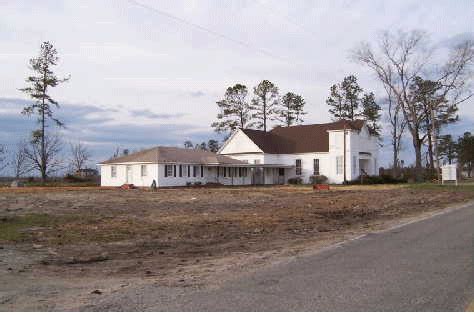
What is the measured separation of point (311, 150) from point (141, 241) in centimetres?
5231

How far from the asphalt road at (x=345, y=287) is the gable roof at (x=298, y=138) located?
175 feet

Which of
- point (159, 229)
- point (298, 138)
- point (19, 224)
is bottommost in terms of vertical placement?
point (159, 229)

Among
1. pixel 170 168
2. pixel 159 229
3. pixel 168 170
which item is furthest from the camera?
pixel 170 168

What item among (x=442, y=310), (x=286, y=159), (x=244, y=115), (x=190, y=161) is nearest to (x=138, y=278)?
(x=442, y=310)

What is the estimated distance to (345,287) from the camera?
8.41m

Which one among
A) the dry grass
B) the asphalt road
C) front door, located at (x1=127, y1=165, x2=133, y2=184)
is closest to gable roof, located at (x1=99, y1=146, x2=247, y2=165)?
front door, located at (x1=127, y1=165, x2=133, y2=184)

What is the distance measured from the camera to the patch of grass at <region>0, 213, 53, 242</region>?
612 inches

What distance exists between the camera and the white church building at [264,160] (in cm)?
5756

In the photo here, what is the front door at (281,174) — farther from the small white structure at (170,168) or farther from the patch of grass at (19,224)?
the patch of grass at (19,224)

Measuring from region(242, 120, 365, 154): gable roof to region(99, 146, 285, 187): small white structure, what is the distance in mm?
4589

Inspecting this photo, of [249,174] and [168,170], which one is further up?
[168,170]

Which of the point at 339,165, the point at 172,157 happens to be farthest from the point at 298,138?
the point at 172,157

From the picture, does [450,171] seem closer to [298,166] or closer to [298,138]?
[298,166]

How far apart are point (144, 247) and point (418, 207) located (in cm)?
1903
